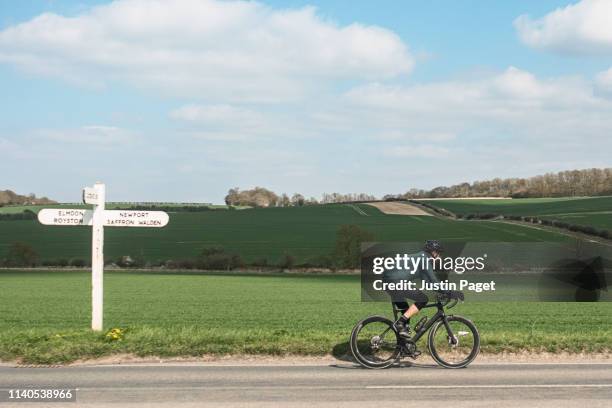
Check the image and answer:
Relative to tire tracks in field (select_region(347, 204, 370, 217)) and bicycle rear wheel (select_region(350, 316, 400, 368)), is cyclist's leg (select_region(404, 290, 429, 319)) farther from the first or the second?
tire tracks in field (select_region(347, 204, 370, 217))

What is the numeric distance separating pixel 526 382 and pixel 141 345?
636cm

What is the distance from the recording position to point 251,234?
8325 cm

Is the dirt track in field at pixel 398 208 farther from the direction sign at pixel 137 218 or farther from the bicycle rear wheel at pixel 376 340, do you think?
the bicycle rear wheel at pixel 376 340

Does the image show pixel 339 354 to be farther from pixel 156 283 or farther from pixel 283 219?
pixel 283 219

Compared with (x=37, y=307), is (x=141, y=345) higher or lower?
higher

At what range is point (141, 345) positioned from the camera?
40.6ft

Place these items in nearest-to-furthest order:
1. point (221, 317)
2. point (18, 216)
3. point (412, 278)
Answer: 1. point (412, 278)
2. point (221, 317)
3. point (18, 216)

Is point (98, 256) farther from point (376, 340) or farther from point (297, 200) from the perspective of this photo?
point (297, 200)

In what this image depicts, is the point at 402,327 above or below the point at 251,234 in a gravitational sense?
above

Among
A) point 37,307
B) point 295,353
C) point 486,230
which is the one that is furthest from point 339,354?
point 486,230

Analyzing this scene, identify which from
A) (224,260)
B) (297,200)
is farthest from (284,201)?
(224,260)

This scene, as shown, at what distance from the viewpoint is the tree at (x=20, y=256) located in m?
58.2

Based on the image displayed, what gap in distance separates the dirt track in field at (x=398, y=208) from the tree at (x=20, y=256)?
53.5 m

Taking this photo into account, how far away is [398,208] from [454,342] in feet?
309
